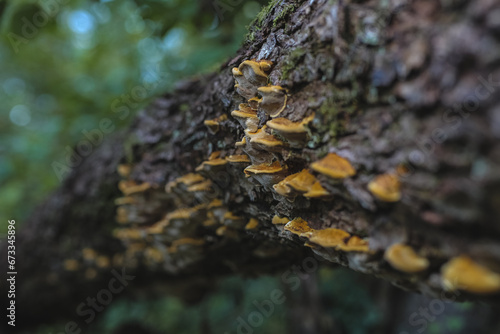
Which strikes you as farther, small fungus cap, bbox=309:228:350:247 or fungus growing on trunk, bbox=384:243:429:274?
small fungus cap, bbox=309:228:350:247

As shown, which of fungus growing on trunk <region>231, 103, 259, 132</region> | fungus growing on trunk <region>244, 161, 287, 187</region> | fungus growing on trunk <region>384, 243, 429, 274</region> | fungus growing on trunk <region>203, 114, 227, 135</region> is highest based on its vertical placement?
fungus growing on trunk <region>203, 114, 227, 135</region>

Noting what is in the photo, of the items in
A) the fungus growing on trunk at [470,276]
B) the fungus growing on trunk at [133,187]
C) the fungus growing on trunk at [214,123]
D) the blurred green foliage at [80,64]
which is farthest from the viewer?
the blurred green foliage at [80,64]

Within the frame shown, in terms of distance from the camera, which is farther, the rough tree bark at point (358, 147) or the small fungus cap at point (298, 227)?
the small fungus cap at point (298, 227)

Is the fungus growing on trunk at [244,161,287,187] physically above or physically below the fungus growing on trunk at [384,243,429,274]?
above

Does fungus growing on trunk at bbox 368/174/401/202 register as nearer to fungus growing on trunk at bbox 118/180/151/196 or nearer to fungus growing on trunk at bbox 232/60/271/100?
fungus growing on trunk at bbox 232/60/271/100

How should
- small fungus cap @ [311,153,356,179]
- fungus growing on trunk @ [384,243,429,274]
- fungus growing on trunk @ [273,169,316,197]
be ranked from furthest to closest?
fungus growing on trunk @ [273,169,316,197]
small fungus cap @ [311,153,356,179]
fungus growing on trunk @ [384,243,429,274]

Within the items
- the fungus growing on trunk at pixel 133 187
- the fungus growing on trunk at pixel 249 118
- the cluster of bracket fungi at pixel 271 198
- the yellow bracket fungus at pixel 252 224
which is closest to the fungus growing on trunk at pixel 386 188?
the cluster of bracket fungi at pixel 271 198

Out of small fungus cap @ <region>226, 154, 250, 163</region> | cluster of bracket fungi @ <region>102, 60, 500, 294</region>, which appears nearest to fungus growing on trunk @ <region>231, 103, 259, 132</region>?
cluster of bracket fungi @ <region>102, 60, 500, 294</region>

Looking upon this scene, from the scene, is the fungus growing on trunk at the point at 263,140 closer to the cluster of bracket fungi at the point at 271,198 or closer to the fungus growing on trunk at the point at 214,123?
the cluster of bracket fungi at the point at 271,198
